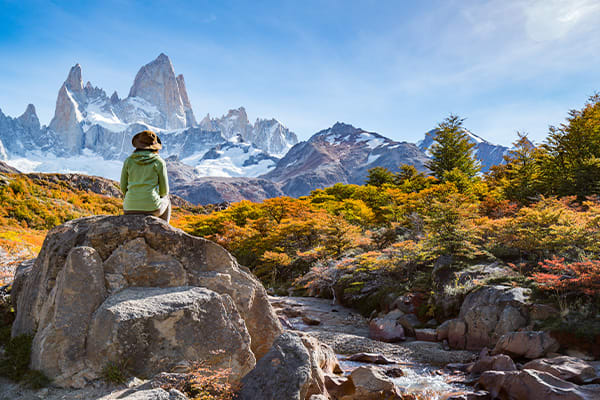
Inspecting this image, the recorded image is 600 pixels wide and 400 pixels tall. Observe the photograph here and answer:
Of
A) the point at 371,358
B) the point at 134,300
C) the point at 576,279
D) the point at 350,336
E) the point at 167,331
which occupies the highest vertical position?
the point at 576,279

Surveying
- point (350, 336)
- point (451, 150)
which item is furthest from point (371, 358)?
point (451, 150)

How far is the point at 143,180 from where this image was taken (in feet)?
17.5

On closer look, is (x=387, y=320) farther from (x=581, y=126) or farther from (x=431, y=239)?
(x=581, y=126)

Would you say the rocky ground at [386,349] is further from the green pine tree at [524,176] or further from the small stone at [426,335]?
the green pine tree at [524,176]

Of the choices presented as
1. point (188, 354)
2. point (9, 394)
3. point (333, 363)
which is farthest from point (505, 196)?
point (9, 394)

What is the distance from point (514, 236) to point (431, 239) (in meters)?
2.77

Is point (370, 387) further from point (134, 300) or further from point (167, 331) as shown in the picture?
point (134, 300)

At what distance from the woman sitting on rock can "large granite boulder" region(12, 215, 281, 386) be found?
0.24 meters

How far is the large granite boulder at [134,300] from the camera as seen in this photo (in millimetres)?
4090

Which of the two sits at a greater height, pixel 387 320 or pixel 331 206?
pixel 331 206

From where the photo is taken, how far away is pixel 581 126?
64.4 feet

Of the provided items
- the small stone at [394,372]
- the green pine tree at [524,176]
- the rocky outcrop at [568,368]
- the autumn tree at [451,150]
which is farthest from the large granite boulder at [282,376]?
the autumn tree at [451,150]

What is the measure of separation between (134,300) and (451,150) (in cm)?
3622

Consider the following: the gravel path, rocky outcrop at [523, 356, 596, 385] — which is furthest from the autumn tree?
rocky outcrop at [523, 356, 596, 385]
